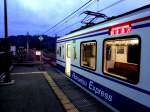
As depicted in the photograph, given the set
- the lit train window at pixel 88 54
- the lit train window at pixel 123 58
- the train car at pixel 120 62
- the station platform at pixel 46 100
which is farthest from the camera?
the lit train window at pixel 88 54

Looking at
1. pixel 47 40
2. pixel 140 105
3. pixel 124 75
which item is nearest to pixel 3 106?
pixel 124 75

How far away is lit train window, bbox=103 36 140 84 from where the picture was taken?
660 cm

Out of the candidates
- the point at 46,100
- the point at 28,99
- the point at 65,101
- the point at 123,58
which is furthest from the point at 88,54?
the point at 123,58

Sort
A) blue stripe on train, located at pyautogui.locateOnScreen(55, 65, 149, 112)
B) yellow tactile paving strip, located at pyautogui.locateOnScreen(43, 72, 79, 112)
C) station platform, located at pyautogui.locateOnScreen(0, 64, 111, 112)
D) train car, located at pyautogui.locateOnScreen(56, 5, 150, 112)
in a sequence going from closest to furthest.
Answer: train car, located at pyautogui.locateOnScreen(56, 5, 150, 112) < blue stripe on train, located at pyautogui.locateOnScreen(55, 65, 149, 112) < yellow tactile paving strip, located at pyautogui.locateOnScreen(43, 72, 79, 112) < station platform, located at pyautogui.locateOnScreen(0, 64, 111, 112)

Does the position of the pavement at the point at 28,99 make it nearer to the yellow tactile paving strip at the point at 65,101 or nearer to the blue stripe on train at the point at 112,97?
the yellow tactile paving strip at the point at 65,101

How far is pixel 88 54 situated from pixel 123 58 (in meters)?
3.32

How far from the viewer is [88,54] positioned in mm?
10844

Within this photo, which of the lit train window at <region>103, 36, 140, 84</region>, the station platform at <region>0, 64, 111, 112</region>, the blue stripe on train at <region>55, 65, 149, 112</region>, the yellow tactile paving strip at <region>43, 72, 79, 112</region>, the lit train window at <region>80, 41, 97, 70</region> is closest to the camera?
the blue stripe on train at <region>55, 65, 149, 112</region>

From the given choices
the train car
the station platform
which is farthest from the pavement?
the train car

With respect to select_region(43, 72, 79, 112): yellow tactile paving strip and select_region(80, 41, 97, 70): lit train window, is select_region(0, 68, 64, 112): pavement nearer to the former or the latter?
select_region(43, 72, 79, 112): yellow tactile paving strip

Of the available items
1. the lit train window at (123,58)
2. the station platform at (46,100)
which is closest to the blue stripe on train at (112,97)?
the station platform at (46,100)

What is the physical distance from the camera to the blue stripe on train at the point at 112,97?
641cm

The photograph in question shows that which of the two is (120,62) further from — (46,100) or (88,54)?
(46,100)

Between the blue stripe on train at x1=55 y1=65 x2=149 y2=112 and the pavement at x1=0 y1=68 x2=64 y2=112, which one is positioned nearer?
the blue stripe on train at x1=55 y1=65 x2=149 y2=112
